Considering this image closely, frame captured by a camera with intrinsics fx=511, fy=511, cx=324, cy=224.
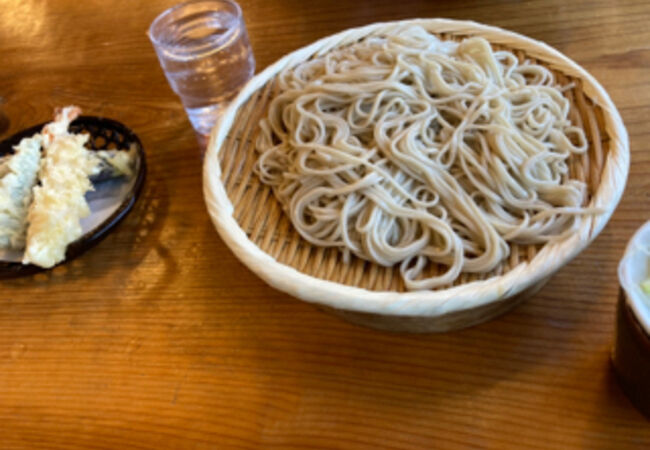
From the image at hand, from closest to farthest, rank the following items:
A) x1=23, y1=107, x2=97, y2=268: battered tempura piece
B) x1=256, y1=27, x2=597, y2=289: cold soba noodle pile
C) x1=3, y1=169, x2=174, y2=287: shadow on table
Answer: x1=256, y1=27, x2=597, y2=289: cold soba noodle pile < x1=23, y1=107, x2=97, y2=268: battered tempura piece < x1=3, y1=169, x2=174, y2=287: shadow on table

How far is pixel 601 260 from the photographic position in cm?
94

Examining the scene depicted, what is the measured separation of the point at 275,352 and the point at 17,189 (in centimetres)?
70

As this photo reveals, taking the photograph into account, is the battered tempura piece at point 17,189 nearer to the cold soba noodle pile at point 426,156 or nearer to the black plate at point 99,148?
the black plate at point 99,148

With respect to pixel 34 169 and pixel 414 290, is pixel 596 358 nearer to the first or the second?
pixel 414 290

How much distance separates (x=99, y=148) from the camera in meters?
1.32

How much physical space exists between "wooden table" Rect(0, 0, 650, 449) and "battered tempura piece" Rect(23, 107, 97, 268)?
0.47ft

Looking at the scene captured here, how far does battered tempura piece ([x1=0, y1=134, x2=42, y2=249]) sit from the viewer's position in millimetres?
1089

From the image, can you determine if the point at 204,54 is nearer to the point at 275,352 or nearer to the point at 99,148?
the point at 99,148

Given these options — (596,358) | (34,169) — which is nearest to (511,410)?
(596,358)

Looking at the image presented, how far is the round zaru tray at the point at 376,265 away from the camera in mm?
765

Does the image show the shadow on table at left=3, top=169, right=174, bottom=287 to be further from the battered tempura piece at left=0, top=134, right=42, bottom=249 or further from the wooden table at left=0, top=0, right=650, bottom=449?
the battered tempura piece at left=0, top=134, right=42, bottom=249

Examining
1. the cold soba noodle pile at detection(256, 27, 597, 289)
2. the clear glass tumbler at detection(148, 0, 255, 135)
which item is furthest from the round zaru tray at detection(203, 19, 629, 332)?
the clear glass tumbler at detection(148, 0, 255, 135)

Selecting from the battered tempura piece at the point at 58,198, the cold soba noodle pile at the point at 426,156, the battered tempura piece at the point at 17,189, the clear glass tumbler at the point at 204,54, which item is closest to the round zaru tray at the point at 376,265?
the cold soba noodle pile at the point at 426,156

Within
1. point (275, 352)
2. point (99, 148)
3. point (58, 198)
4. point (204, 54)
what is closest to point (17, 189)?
point (58, 198)
